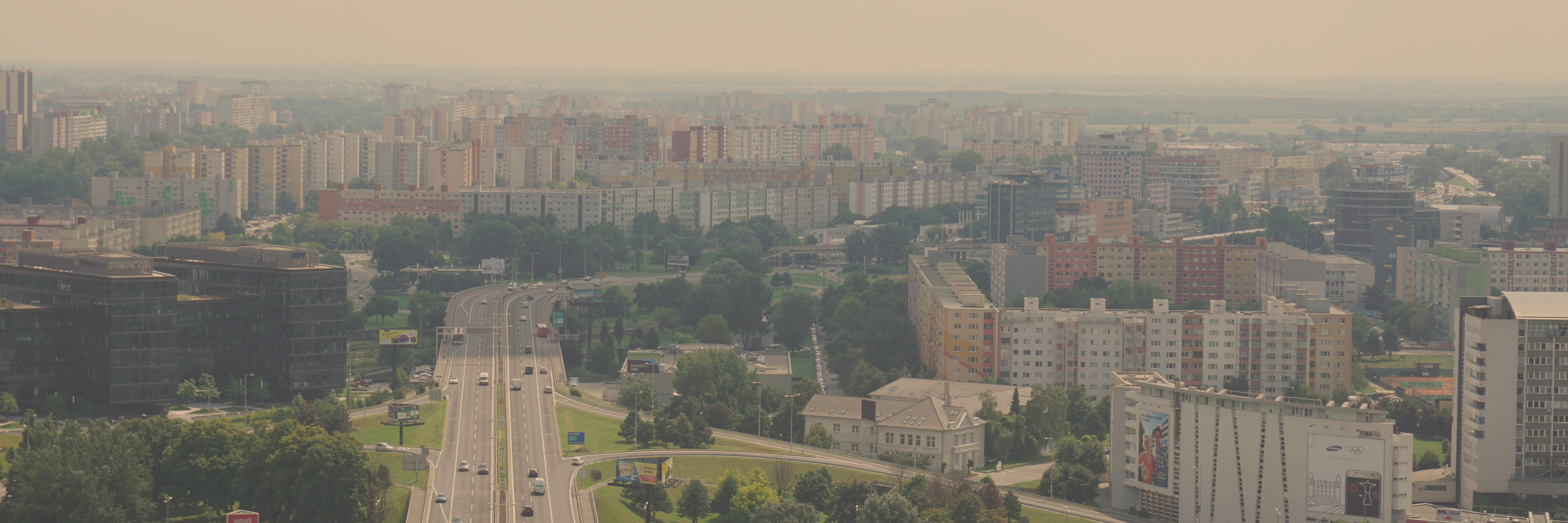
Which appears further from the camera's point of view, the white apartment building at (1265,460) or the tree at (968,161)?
the tree at (968,161)

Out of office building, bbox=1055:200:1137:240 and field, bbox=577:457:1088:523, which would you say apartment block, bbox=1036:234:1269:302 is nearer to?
office building, bbox=1055:200:1137:240

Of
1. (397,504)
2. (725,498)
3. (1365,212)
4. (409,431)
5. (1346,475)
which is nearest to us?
(397,504)

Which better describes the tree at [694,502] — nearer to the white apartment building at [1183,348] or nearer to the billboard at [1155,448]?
the billboard at [1155,448]

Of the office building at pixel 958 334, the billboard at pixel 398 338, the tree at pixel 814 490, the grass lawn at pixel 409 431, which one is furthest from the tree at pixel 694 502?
the billboard at pixel 398 338

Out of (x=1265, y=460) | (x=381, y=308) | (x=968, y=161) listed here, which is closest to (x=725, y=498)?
(x=1265, y=460)

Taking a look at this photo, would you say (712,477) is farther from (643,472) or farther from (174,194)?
(174,194)

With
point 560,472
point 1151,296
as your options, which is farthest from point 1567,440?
point 1151,296

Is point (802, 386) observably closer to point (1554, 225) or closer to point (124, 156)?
point (1554, 225)
